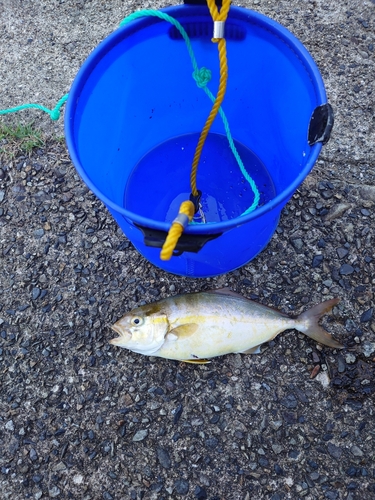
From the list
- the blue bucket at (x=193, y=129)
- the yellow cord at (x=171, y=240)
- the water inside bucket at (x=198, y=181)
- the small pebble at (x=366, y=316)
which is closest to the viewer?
the yellow cord at (x=171, y=240)

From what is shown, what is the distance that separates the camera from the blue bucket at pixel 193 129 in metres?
1.50

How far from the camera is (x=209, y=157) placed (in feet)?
7.86

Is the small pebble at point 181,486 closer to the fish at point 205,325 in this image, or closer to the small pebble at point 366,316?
the fish at point 205,325

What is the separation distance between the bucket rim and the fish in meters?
0.49

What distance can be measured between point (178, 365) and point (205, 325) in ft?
1.03

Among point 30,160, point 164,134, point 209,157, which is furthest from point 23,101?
point 209,157

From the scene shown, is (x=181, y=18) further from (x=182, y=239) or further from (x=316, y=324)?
(x=316, y=324)

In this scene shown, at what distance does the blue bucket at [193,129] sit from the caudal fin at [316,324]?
36cm

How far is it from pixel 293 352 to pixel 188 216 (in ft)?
3.11

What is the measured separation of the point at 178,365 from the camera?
195cm

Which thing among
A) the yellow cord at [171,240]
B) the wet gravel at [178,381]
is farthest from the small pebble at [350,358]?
the yellow cord at [171,240]

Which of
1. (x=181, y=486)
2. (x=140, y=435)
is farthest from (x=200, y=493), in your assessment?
(x=140, y=435)

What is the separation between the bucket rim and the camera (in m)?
1.32

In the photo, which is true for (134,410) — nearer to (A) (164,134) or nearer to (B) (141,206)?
(B) (141,206)
